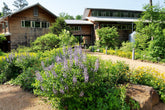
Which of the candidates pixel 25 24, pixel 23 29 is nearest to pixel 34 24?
pixel 25 24

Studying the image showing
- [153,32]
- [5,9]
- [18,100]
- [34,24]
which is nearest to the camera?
[18,100]

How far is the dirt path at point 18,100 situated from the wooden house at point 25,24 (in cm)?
1536

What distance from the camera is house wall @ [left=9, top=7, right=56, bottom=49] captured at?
20.4 meters

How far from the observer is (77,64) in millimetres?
3658

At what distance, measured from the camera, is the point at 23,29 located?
2125cm

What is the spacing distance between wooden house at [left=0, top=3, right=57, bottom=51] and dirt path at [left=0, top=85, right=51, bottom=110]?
605 inches

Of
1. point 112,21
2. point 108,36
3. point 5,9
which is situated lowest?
point 108,36

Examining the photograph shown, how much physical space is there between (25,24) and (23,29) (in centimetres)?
85

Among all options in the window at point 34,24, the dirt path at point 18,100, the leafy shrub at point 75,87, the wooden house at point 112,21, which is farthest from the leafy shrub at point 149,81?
the window at point 34,24

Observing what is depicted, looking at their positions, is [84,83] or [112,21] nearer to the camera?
[84,83]

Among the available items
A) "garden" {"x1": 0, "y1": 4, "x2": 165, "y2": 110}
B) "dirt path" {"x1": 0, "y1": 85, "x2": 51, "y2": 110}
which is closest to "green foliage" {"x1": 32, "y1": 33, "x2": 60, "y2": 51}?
"dirt path" {"x1": 0, "y1": 85, "x2": 51, "y2": 110}

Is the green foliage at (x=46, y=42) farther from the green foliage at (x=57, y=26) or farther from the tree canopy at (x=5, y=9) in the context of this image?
the tree canopy at (x=5, y=9)

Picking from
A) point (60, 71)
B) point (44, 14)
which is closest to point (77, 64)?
point (60, 71)

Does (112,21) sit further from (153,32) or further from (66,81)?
(66,81)
